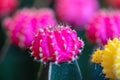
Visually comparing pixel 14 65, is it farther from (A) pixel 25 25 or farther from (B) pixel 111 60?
(B) pixel 111 60

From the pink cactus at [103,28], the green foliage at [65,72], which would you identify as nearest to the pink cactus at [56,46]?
the green foliage at [65,72]

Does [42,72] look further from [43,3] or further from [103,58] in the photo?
[43,3]

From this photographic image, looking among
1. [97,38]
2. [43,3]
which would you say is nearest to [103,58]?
[97,38]

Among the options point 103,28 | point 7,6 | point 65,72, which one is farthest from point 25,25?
point 7,6

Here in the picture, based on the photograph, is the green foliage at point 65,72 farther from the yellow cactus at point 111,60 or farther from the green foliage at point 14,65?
the green foliage at point 14,65

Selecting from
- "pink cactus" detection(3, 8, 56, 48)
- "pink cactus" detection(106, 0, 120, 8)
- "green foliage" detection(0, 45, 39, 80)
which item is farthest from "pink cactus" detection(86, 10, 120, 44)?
"pink cactus" detection(106, 0, 120, 8)

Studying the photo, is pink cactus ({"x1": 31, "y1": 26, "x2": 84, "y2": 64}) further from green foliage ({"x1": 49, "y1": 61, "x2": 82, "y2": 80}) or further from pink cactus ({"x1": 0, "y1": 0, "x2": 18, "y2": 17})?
pink cactus ({"x1": 0, "y1": 0, "x2": 18, "y2": 17})

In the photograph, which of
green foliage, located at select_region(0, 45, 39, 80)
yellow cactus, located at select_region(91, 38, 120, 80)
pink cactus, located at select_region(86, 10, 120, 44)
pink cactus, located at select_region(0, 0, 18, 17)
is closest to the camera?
yellow cactus, located at select_region(91, 38, 120, 80)
